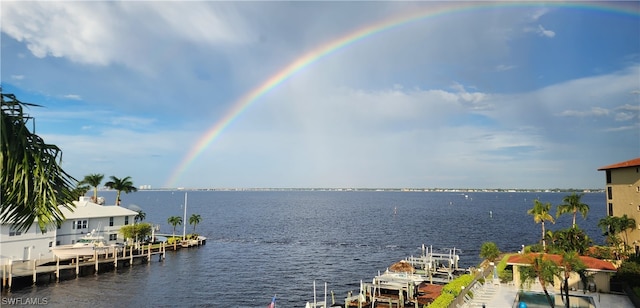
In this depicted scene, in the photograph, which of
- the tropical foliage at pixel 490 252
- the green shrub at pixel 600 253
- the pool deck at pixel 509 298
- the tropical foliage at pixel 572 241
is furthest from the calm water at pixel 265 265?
the green shrub at pixel 600 253

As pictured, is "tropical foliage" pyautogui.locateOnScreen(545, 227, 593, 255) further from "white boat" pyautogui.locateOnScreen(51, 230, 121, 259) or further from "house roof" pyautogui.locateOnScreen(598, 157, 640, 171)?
"white boat" pyautogui.locateOnScreen(51, 230, 121, 259)

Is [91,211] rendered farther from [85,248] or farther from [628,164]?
[628,164]

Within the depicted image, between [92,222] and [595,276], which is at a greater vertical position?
[92,222]

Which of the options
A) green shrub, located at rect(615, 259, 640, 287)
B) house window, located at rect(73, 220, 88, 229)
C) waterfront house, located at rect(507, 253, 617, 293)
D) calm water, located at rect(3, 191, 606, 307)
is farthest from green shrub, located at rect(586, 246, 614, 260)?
house window, located at rect(73, 220, 88, 229)

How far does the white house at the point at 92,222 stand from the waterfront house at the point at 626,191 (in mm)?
75862

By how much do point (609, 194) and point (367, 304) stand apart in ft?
140

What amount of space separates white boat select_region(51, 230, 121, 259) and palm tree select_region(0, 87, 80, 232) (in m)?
61.0

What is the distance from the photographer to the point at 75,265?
2219 inches

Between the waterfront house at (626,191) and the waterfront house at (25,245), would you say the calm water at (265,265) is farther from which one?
the waterfront house at (626,191)

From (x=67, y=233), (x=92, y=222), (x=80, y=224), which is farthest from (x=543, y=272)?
(x=92, y=222)

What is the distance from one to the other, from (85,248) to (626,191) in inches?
2968

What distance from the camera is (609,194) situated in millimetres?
61156

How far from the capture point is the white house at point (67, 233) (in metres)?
52.3

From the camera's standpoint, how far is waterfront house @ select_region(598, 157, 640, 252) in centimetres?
5550
